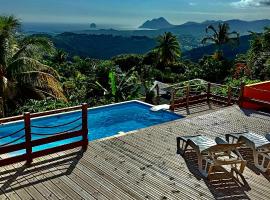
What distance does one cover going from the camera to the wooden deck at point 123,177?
6.43 m

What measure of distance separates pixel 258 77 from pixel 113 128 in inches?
544

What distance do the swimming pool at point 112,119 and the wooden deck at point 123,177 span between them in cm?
410

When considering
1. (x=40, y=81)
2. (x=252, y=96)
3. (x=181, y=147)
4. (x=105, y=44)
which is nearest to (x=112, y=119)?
(x=40, y=81)

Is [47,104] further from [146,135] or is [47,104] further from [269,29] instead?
[269,29]

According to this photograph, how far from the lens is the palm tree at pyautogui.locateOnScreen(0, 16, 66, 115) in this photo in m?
14.2

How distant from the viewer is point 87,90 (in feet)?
66.2

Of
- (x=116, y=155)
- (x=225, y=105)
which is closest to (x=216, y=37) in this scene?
(x=225, y=105)

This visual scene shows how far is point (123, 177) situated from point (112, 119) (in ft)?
25.1

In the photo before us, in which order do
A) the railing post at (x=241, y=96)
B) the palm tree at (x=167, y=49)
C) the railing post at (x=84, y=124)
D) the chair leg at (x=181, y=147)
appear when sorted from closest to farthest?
1. the chair leg at (x=181, y=147)
2. the railing post at (x=84, y=124)
3. the railing post at (x=241, y=96)
4. the palm tree at (x=167, y=49)

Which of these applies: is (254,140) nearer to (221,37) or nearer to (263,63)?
(263,63)

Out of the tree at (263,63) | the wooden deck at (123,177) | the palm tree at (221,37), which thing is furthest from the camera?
the palm tree at (221,37)

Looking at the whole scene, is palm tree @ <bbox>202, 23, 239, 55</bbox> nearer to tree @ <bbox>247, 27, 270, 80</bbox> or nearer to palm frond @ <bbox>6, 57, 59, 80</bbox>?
tree @ <bbox>247, 27, 270, 80</bbox>

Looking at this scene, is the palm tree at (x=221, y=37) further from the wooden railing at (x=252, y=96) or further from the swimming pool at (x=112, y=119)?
the wooden railing at (x=252, y=96)

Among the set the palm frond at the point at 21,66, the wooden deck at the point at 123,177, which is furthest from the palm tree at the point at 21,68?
the wooden deck at the point at 123,177
